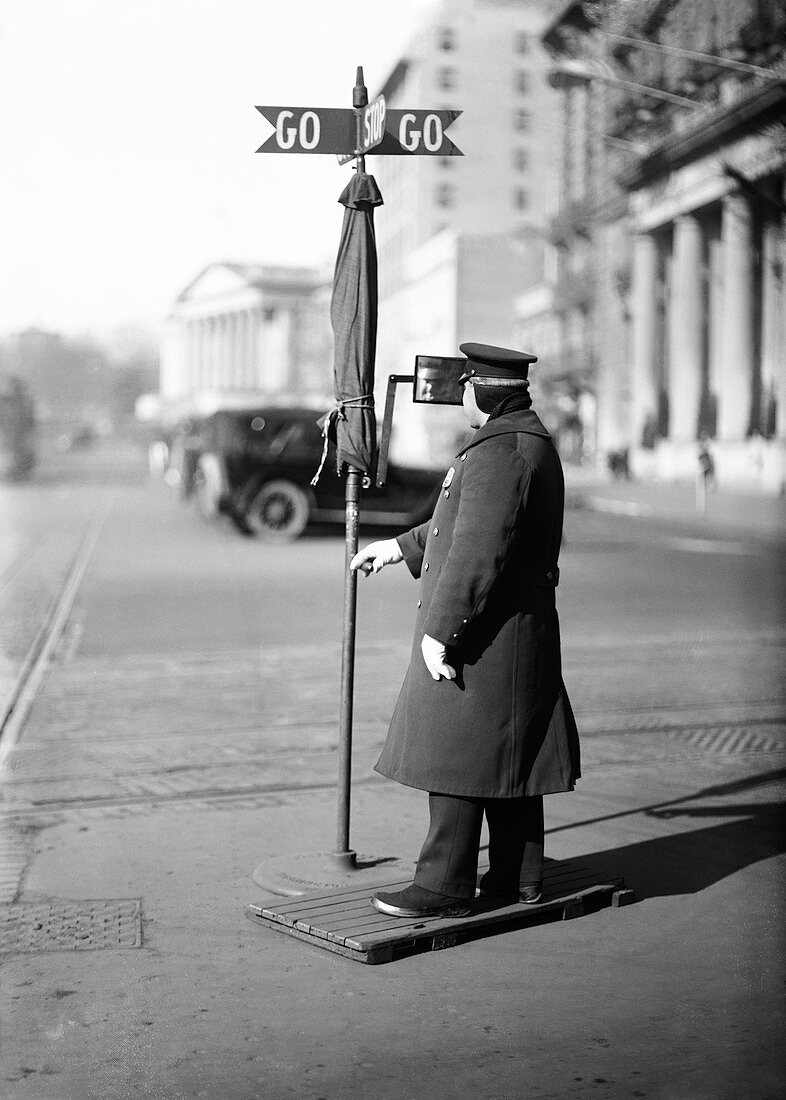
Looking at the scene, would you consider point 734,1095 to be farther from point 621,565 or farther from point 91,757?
point 621,565

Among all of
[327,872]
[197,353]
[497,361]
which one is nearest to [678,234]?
[327,872]

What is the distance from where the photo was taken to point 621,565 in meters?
20.8

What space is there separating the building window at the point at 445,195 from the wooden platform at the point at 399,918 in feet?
354

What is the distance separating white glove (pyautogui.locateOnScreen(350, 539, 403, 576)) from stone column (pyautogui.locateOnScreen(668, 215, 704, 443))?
1904 inches

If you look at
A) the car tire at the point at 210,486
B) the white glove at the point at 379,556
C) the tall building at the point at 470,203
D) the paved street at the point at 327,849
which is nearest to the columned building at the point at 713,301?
the tall building at the point at 470,203

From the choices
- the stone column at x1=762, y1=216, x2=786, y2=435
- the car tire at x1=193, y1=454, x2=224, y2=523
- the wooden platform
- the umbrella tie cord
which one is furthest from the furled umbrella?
the stone column at x1=762, y1=216, x2=786, y2=435

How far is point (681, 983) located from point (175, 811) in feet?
9.85

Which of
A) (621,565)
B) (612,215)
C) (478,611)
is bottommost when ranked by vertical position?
(621,565)

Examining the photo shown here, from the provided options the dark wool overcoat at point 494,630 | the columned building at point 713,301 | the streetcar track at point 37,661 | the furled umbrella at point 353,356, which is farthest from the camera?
the columned building at point 713,301

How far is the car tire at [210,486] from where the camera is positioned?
2589cm

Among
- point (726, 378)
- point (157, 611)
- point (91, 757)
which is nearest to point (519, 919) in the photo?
point (91, 757)

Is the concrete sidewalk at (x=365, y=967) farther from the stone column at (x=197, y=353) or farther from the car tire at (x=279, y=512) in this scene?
the stone column at (x=197, y=353)

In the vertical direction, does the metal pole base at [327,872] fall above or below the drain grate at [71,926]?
above

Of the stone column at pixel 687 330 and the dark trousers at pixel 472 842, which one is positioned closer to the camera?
the dark trousers at pixel 472 842
